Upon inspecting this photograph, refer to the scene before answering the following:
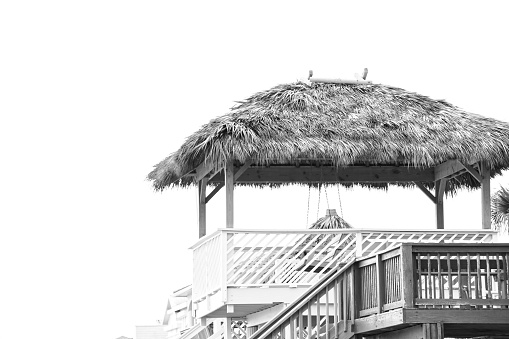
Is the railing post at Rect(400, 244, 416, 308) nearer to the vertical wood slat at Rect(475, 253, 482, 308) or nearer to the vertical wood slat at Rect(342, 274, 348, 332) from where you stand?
the vertical wood slat at Rect(475, 253, 482, 308)

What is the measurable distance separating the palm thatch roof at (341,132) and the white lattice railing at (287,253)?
1.10m

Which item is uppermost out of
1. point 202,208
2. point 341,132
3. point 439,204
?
point 341,132

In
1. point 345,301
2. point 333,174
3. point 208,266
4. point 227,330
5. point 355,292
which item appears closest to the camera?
point 355,292

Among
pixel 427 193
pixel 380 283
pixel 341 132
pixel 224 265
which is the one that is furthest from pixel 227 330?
pixel 380 283

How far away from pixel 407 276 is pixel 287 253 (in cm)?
412

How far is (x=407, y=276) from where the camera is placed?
521 inches

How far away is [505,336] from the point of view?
14.5 metres

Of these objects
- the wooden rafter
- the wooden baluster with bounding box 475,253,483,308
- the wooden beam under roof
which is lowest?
the wooden baluster with bounding box 475,253,483,308

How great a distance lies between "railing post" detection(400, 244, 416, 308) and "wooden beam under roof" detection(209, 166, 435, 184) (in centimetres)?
648

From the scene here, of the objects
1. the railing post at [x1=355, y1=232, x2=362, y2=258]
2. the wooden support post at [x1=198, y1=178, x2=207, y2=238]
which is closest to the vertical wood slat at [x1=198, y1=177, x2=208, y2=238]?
the wooden support post at [x1=198, y1=178, x2=207, y2=238]

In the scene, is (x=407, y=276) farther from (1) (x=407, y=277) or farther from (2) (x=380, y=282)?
(2) (x=380, y=282)

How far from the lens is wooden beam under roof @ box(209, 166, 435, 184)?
19797 mm

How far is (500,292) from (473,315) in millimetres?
417

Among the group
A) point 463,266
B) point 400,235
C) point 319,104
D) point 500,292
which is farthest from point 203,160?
point 500,292
